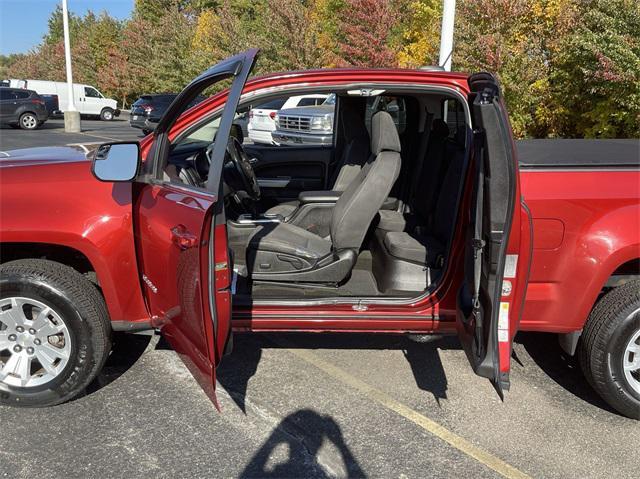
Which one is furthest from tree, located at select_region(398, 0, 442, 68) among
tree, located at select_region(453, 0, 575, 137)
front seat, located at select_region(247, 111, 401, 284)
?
front seat, located at select_region(247, 111, 401, 284)

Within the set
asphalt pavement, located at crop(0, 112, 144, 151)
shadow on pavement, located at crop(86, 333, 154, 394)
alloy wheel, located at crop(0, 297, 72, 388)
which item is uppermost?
asphalt pavement, located at crop(0, 112, 144, 151)

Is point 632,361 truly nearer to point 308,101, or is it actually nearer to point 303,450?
point 303,450

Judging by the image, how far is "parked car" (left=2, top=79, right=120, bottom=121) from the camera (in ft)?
93.7

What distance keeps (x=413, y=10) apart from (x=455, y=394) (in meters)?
15.1

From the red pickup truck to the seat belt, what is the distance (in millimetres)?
10

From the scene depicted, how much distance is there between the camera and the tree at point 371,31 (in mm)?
16000

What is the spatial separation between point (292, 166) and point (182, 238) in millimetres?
3387

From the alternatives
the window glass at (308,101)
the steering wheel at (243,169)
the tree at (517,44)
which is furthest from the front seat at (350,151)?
the window glass at (308,101)

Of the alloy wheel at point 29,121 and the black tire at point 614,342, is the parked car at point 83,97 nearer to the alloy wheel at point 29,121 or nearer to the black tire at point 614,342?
the alloy wheel at point 29,121

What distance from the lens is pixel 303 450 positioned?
8.93 ft

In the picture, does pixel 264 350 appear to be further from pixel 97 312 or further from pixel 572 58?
pixel 572 58

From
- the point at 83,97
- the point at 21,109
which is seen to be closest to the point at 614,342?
the point at 21,109

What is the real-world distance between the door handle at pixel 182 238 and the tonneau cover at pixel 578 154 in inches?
66.1

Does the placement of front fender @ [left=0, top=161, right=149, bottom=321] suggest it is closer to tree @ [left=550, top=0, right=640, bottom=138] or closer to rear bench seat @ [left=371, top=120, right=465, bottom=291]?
rear bench seat @ [left=371, top=120, right=465, bottom=291]
